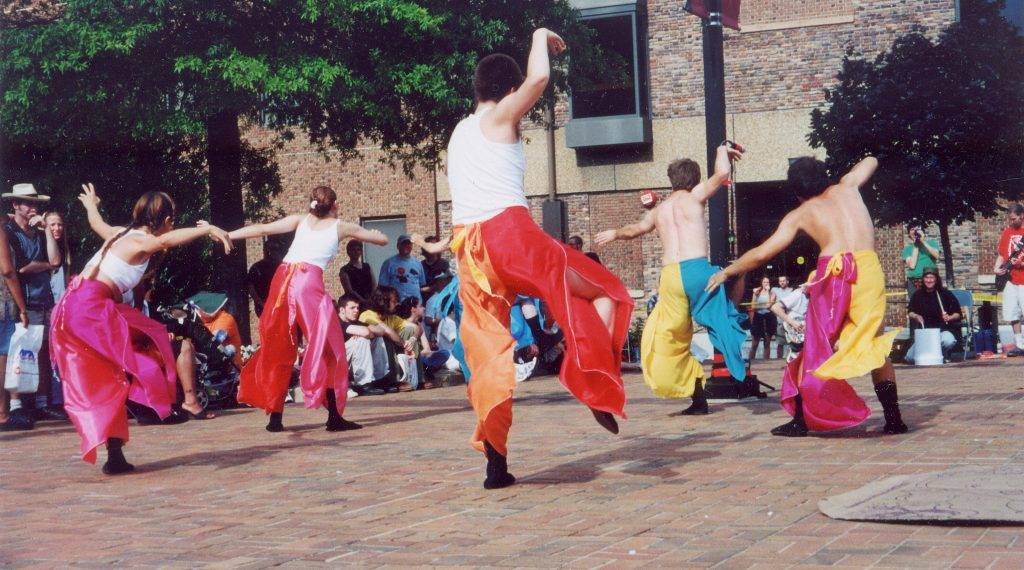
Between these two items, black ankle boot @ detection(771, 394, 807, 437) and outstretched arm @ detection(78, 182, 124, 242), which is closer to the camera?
black ankle boot @ detection(771, 394, 807, 437)

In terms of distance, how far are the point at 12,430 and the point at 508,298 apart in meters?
6.30

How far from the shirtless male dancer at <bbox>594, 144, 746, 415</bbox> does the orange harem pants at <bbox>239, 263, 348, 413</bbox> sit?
86.2 inches

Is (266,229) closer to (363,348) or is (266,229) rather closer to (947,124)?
(363,348)

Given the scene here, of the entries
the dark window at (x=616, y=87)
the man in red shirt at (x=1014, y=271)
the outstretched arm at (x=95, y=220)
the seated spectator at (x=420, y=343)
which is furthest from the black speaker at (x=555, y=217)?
the outstretched arm at (x=95, y=220)

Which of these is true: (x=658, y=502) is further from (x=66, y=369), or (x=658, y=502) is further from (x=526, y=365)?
(x=526, y=365)

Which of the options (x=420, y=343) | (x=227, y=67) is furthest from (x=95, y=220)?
(x=227, y=67)

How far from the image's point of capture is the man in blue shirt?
658 inches

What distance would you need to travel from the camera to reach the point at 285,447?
8992 mm

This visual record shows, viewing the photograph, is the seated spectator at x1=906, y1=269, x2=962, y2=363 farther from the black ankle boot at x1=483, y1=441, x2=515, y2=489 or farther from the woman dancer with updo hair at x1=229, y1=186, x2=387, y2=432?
the black ankle boot at x1=483, y1=441, x2=515, y2=489

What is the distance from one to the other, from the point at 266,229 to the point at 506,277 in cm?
A: 357

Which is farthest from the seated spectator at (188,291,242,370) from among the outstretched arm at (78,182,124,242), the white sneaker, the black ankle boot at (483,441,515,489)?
the black ankle boot at (483,441,515,489)

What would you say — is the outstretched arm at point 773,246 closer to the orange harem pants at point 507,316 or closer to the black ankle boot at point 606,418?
the orange harem pants at point 507,316

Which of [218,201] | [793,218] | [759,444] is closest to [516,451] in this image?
[759,444]

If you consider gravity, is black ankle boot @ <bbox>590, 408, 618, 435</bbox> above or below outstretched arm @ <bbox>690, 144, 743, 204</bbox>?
below
